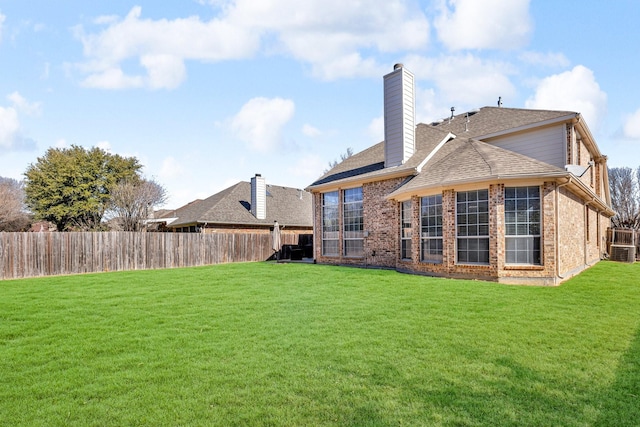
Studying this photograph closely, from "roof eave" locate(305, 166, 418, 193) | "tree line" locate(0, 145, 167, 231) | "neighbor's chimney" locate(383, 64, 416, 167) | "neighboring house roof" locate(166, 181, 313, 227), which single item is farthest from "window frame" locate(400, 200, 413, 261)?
"tree line" locate(0, 145, 167, 231)

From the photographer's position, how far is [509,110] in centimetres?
1612

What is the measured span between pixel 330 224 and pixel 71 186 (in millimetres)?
23702

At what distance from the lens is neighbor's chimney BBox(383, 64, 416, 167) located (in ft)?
46.2

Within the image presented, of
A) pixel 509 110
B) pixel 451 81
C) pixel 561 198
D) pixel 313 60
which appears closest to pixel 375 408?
pixel 561 198

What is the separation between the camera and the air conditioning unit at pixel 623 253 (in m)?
17.0

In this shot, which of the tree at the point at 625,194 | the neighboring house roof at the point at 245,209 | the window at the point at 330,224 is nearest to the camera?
the window at the point at 330,224

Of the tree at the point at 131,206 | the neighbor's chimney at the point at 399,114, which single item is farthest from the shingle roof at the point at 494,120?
the tree at the point at 131,206

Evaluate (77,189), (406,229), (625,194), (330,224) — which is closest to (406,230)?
(406,229)

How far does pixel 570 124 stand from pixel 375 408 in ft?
45.3

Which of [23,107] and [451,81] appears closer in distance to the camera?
[23,107]

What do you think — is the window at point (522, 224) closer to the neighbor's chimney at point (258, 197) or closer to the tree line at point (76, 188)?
the neighbor's chimney at point (258, 197)

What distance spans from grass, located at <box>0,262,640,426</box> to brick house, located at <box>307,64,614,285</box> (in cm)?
221

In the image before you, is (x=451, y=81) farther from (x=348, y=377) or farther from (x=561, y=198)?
(x=348, y=377)

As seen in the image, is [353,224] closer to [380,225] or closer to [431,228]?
[380,225]
